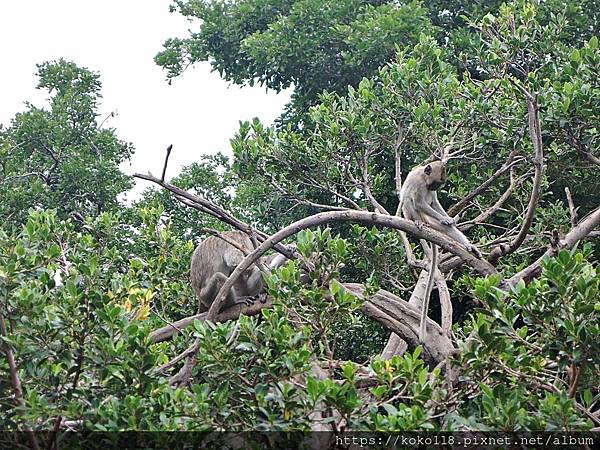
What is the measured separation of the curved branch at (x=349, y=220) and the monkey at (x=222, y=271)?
141 cm

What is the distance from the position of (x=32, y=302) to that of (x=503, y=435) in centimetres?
273

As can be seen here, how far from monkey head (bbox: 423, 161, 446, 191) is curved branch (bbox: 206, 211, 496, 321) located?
178cm

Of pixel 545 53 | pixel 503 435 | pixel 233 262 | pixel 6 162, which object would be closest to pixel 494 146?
pixel 545 53

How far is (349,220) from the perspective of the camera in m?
6.40

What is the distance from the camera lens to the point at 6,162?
13.8 meters

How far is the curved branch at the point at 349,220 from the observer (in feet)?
19.0

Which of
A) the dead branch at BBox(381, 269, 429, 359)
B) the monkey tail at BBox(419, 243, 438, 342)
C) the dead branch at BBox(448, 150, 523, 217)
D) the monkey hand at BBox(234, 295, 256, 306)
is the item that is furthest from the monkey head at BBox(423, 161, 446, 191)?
the monkey hand at BBox(234, 295, 256, 306)

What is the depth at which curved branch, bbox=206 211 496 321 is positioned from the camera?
228 inches

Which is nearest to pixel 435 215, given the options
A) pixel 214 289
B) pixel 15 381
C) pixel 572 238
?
pixel 572 238

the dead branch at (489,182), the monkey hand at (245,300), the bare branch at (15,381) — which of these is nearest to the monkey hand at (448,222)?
the dead branch at (489,182)

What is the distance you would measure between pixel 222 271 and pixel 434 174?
2.40 meters

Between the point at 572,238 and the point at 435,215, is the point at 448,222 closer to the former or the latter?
the point at 435,215

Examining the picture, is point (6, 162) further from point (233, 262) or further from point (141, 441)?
point (141, 441)

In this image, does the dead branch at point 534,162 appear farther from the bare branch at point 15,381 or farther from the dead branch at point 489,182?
the bare branch at point 15,381
